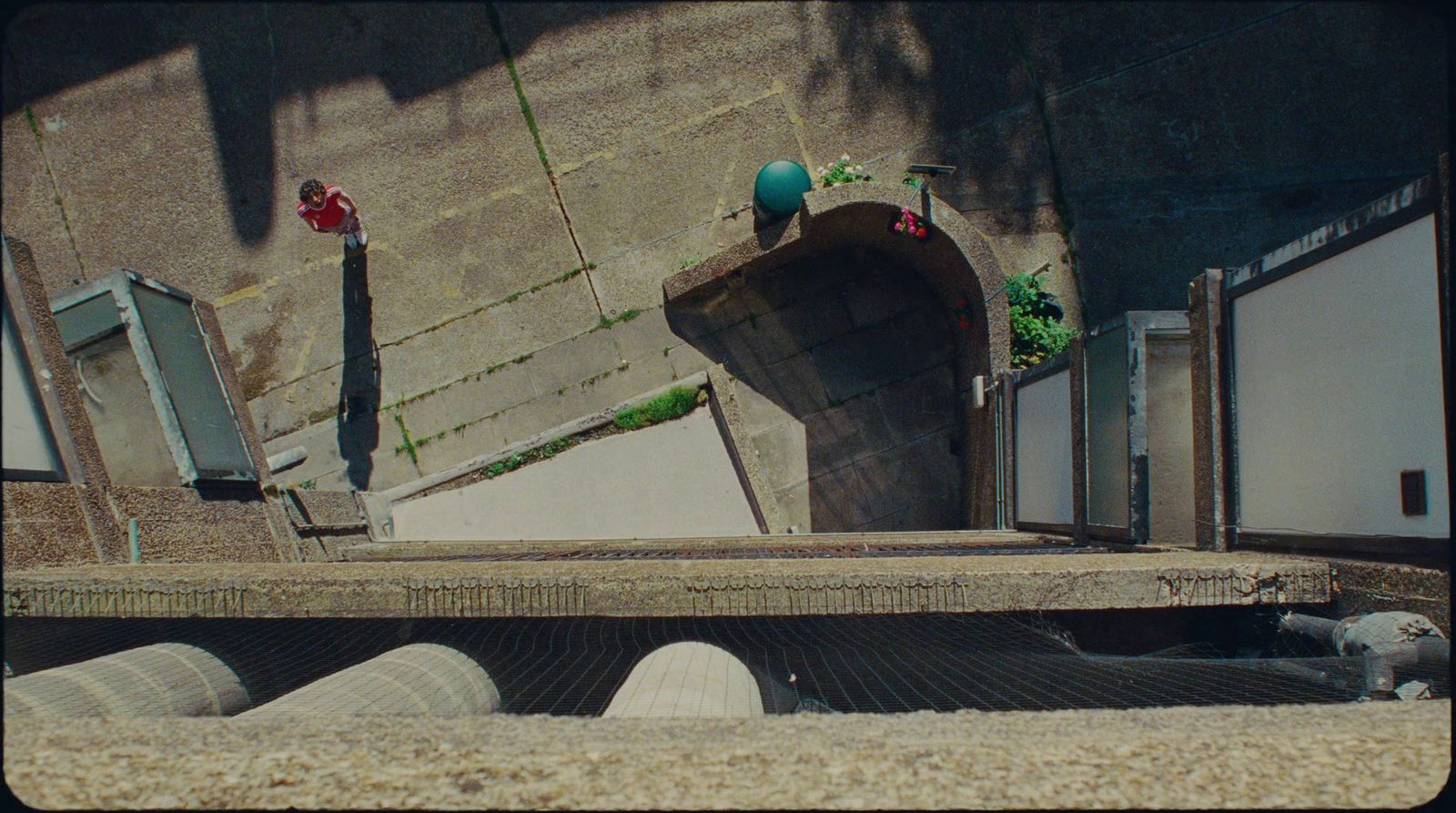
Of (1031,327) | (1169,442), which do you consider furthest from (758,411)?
(1169,442)

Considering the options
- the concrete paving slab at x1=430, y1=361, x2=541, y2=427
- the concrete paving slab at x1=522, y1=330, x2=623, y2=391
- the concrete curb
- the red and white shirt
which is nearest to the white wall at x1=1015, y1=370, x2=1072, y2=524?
the concrete curb

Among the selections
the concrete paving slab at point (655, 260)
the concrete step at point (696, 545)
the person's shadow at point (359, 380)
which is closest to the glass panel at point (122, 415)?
the concrete step at point (696, 545)

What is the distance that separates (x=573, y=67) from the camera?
30.0 ft

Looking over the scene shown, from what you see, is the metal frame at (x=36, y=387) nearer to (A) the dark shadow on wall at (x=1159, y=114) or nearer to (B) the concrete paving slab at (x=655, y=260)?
(B) the concrete paving slab at (x=655, y=260)

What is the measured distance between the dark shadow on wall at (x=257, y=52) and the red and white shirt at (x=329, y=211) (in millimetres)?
1276

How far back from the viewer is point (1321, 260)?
13.5 feet

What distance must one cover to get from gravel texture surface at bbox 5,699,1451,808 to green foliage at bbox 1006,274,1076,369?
247 inches

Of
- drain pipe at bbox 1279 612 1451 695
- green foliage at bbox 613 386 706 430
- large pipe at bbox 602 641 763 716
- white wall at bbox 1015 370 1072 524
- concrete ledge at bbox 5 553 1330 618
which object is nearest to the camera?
large pipe at bbox 602 641 763 716

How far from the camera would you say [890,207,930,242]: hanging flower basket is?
7.70 m

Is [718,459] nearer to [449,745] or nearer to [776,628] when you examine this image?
[776,628]

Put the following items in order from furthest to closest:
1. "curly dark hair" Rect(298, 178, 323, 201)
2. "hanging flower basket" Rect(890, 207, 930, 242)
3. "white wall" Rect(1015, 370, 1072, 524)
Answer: "curly dark hair" Rect(298, 178, 323, 201), "hanging flower basket" Rect(890, 207, 930, 242), "white wall" Rect(1015, 370, 1072, 524)

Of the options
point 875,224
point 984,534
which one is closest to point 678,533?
point 984,534

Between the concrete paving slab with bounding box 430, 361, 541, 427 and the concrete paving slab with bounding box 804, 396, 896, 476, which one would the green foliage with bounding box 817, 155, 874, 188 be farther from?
the concrete paving slab with bounding box 430, 361, 541, 427

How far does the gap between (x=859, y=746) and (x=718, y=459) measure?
20.8ft
